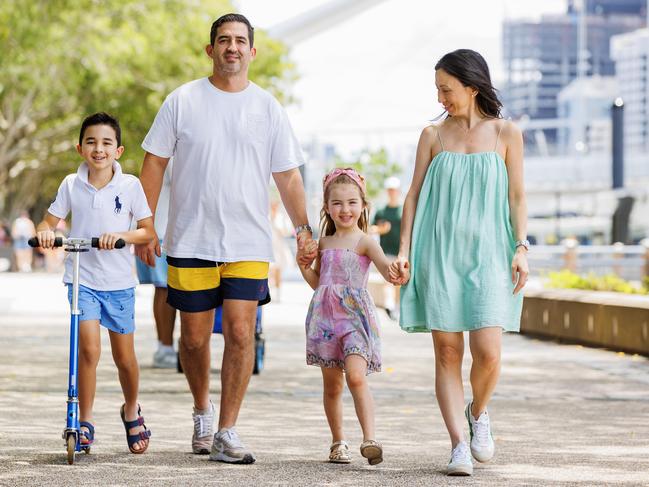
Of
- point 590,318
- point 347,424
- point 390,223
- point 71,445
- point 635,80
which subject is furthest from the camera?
point 635,80

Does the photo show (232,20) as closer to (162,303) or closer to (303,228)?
(303,228)

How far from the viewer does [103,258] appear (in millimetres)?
6910

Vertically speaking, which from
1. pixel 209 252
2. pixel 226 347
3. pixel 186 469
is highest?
pixel 209 252

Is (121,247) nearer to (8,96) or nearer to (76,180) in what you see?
(76,180)

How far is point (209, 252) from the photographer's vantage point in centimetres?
689

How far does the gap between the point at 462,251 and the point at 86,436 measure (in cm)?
187

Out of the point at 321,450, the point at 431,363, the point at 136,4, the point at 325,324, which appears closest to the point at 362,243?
the point at 325,324

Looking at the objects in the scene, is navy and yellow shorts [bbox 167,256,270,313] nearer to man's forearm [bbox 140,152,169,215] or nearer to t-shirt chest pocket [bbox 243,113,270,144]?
man's forearm [bbox 140,152,169,215]

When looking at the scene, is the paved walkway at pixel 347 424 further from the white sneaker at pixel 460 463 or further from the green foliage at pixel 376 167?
the green foliage at pixel 376 167

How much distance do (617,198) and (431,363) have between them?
20071 mm

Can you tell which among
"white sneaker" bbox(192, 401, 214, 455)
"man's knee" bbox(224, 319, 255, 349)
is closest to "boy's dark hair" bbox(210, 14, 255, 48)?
"man's knee" bbox(224, 319, 255, 349)

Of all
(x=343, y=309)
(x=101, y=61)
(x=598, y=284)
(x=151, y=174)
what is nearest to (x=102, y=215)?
(x=151, y=174)

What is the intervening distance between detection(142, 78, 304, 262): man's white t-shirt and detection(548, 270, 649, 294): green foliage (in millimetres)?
9913

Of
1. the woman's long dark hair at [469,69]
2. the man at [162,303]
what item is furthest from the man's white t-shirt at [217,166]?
the man at [162,303]
